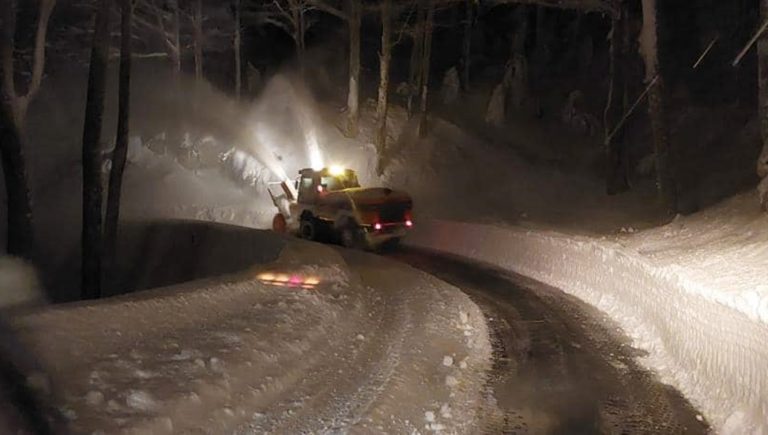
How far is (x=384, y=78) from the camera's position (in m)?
32.2

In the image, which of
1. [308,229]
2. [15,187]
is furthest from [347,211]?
[15,187]

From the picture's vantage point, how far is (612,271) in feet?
47.4

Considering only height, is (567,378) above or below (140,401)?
below

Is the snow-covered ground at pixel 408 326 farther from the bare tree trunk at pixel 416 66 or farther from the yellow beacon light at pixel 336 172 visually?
the bare tree trunk at pixel 416 66

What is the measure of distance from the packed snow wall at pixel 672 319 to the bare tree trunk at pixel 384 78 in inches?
546

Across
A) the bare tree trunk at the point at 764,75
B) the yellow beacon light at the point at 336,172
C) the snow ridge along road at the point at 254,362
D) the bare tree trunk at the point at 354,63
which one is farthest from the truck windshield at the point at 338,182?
the bare tree trunk at the point at 764,75

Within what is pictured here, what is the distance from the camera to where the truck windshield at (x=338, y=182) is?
79.1 feet

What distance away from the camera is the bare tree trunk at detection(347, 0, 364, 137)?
3334 centimetres

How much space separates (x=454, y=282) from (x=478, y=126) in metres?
23.8

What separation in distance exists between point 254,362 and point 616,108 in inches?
830

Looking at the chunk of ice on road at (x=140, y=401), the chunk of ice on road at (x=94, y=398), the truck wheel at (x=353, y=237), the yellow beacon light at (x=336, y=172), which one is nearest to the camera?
the chunk of ice on road at (x=94, y=398)

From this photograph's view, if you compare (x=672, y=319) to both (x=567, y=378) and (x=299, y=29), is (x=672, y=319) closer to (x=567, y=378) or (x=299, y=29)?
(x=567, y=378)

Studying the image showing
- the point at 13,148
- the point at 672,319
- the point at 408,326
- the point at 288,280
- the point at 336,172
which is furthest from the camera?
the point at 336,172

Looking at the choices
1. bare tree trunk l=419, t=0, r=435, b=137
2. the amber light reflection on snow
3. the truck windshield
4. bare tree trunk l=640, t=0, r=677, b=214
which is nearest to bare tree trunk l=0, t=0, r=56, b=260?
the amber light reflection on snow
